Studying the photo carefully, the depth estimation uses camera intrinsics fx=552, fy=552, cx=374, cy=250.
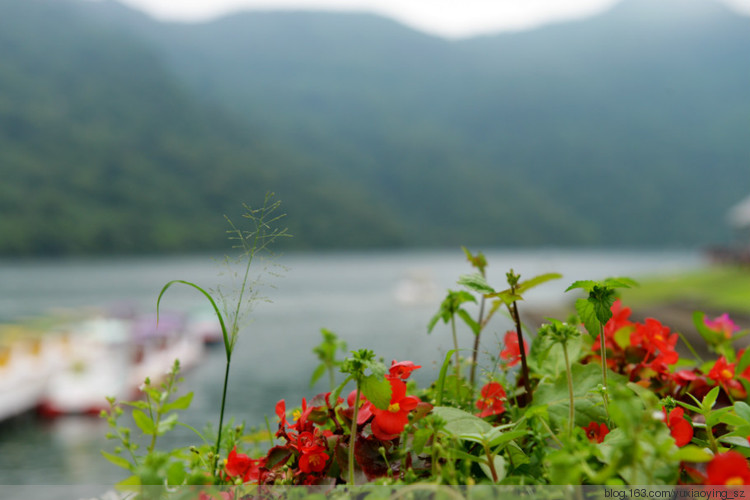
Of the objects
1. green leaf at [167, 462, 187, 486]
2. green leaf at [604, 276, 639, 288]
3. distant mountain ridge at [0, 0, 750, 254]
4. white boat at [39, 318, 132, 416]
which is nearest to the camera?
green leaf at [167, 462, 187, 486]

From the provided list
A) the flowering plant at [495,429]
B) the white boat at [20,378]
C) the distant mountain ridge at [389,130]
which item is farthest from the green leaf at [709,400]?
the distant mountain ridge at [389,130]

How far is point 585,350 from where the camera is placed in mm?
1046

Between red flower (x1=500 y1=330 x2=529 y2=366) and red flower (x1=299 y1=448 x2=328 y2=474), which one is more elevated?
red flower (x1=500 y1=330 x2=529 y2=366)

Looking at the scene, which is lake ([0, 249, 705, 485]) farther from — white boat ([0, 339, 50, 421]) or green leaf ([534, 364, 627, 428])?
white boat ([0, 339, 50, 421])

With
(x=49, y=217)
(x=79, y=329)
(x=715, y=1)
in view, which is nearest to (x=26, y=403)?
(x=79, y=329)

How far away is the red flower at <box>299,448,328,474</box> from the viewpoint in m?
0.71

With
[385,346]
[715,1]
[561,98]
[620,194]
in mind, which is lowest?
[385,346]

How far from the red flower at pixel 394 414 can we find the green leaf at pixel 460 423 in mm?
36

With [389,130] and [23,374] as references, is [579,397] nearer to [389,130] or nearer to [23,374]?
[23,374]

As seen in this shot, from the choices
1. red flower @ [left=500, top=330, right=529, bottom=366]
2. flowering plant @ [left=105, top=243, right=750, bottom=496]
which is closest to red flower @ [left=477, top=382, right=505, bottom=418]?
flowering plant @ [left=105, top=243, right=750, bottom=496]

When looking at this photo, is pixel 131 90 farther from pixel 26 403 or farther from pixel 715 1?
pixel 715 1

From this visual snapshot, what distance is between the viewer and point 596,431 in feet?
2.50

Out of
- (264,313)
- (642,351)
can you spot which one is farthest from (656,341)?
(264,313)

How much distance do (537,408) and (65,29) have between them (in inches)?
5565
